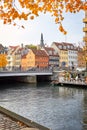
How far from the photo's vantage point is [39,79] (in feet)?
382

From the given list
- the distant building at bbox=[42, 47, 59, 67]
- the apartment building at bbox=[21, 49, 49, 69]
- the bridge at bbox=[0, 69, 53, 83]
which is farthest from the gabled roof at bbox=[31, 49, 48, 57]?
the bridge at bbox=[0, 69, 53, 83]

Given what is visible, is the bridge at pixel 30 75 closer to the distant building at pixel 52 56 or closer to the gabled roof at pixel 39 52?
the gabled roof at pixel 39 52

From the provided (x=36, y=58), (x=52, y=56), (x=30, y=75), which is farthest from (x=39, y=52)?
(x=30, y=75)

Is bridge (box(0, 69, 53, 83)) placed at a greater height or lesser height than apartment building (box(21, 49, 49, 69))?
lesser

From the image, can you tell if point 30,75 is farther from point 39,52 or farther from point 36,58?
point 39,52

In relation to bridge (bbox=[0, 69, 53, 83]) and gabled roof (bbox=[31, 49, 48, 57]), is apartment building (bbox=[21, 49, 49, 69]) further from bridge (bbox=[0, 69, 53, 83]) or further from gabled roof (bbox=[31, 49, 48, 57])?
bridge (bbox=[0, 69, 53, 83])

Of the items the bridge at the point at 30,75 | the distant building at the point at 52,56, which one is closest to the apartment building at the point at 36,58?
the distant building at the point at 52,56

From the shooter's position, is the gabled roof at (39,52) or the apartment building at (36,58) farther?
the gabled roof at (39,52)

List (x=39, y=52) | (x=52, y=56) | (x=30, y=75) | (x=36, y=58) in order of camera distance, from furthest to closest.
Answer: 1. (x=52, y=56)
2. (x=39, y=52)
3. (x=36, y=58)
4. (x=30, y=75)

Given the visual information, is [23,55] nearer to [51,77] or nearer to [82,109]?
[51,77]

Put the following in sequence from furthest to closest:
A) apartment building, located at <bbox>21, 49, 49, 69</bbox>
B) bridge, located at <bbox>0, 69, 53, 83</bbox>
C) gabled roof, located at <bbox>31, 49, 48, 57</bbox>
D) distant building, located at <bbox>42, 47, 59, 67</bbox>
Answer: distant building, located at <bbox>42, 47, 59, 67</bbox>
gabled roof, located at <bbox>31, 49, 48, 57</bbox>
apartment building, located at <bbox>21, 49, 49, 69</bbox>
bridge, located at <bbox>0, 69, 53, 83</bbox>

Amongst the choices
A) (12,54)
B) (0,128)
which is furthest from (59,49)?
(0,128)

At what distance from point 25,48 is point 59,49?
63.4 ft

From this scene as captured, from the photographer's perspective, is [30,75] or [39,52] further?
[39,52]
